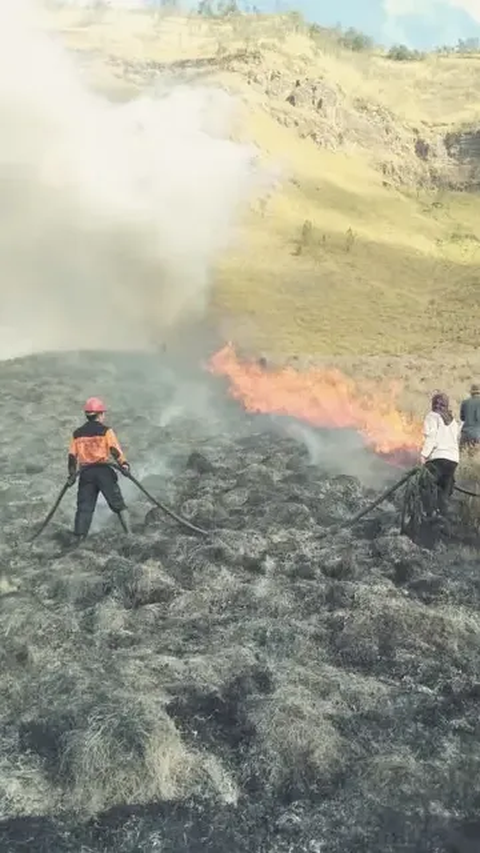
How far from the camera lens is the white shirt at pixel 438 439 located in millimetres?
12250

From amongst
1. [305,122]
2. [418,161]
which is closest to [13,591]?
[305,122]

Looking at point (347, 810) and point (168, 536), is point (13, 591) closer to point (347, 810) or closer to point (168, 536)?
point (168, 536)

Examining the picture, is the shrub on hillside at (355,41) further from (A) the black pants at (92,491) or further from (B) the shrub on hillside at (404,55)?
(A) the black pants at (92,491)

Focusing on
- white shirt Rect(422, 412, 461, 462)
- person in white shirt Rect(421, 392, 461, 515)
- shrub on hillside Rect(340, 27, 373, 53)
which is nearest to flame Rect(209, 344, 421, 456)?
person in white shirt Rect(421, 392, 461, 515)

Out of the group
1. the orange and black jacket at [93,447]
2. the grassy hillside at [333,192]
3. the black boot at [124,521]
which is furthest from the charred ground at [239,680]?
the grassy hillside at [333,192]

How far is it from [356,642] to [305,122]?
56.5 m

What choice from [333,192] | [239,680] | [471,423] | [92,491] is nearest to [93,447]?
[92,491]

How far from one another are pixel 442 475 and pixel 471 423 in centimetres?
290

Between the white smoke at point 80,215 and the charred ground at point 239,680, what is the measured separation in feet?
63.5

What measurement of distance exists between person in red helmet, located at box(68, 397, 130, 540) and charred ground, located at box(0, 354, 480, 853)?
60 centimetres

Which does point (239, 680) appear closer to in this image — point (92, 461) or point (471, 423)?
point (92, 461)

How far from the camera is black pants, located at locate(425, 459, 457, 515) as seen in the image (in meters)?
12.5

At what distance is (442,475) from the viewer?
Answer: 12570mm

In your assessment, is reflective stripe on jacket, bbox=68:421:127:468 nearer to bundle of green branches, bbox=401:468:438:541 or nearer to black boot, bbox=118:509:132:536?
black boot, bbox=118:509:132:536
